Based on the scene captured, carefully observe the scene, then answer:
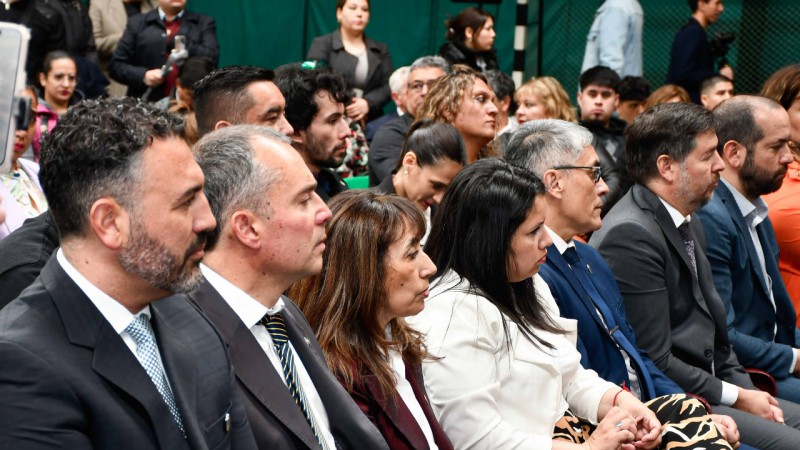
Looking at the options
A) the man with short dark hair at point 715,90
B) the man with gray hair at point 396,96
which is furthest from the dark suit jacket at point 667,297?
the man with short dark hair at point 715,90

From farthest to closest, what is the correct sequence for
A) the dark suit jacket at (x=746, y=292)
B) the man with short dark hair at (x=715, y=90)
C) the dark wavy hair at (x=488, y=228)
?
the man with short dark hair at (x=715, y=90) → the dark suit jacket at (x=746, y=292) → the dark wavy hair at (x=488, y=228)

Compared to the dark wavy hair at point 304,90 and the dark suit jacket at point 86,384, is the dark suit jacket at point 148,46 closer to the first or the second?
the dark wavy hair at point 304,90

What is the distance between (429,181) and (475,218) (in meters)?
1.57

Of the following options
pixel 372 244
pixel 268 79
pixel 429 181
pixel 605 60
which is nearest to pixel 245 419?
pixel 372 244

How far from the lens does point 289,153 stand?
8.73 feet

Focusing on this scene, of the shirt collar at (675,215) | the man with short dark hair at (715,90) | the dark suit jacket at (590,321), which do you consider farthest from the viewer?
the man with short dark hair at (715,90)

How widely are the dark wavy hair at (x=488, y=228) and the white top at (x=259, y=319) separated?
2.63ft

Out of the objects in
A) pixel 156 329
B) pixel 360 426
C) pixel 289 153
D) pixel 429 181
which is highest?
pixel 289 153

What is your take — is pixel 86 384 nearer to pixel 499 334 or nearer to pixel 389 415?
pixel 389 415

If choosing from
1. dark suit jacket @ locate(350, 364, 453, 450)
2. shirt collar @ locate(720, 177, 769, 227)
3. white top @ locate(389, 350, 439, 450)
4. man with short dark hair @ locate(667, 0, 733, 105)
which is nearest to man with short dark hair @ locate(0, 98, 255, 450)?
dark suit jacket @ locate(350, 364, 453, 450)

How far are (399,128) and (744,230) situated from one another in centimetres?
224

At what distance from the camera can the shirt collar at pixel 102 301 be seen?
2066mm

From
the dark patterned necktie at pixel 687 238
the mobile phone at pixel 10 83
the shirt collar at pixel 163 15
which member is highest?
the mobile phone at pixel 10 83

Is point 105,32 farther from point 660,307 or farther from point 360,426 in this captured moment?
point 360,426
